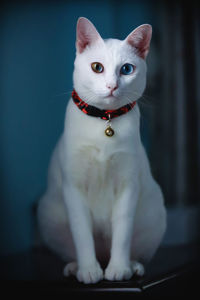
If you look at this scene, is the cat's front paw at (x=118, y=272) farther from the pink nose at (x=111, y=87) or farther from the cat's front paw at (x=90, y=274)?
the pink nose at (x=111, y=87)

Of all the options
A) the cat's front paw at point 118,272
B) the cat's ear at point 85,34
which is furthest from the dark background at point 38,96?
the cat's front paw at point 118,272

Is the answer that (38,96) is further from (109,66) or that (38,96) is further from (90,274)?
(90,274)

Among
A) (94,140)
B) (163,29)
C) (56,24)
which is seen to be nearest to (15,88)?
(56,24)

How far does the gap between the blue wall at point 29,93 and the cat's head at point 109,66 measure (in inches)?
10.0

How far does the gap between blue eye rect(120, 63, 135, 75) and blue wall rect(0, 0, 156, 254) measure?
303 millimetres

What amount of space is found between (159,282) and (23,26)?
2.95ft

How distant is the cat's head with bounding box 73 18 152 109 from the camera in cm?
79

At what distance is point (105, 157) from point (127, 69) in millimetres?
216

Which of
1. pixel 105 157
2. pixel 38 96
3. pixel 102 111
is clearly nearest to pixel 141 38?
pixel 102 111

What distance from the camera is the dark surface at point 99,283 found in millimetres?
801

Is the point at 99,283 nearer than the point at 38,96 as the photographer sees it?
Yes

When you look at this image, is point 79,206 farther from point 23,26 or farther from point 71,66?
point 23,26

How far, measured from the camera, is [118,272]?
0.83 meters

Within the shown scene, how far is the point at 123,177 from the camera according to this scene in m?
0.88
